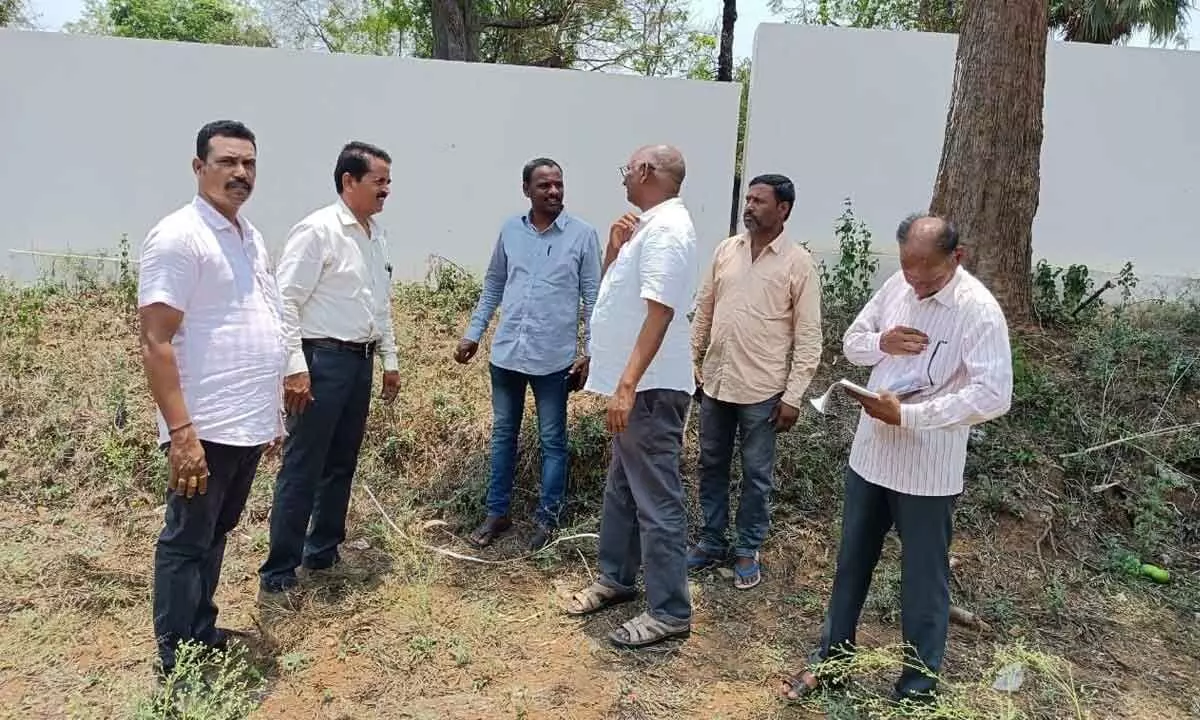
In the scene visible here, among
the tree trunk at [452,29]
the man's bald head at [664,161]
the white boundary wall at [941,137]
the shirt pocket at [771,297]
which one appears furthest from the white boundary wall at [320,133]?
the tree trunk at [452,29]

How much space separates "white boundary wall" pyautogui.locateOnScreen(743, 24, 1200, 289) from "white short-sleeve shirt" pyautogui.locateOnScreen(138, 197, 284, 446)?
466 centimetres

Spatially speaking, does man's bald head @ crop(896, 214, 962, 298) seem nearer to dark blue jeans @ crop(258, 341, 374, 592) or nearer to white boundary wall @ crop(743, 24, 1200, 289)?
dark blue jeans @ crop(258, 341, 374, 592)

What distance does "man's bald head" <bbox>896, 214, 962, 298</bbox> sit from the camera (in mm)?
2336

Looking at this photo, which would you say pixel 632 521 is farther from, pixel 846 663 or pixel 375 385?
pixel 375 385

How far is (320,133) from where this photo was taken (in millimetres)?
6574

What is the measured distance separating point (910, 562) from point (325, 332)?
7.45ft

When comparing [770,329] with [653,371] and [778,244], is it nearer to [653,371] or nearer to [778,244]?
[778,244]

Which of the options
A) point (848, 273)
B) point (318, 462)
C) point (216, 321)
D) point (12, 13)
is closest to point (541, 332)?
point (318, 462)

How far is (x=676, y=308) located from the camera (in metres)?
2.86

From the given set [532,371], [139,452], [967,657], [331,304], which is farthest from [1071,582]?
[139,452]

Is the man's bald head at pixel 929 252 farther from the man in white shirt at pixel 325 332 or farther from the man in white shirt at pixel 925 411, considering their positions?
the man in white shirt at pixel 325 332

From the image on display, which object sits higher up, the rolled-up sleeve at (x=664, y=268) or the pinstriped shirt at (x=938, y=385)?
the rolled-up sleeve at (x=664, y=268)

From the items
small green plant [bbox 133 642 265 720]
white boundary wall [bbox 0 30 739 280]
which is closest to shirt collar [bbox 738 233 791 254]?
small green plant [bbox 133 642 265 720]

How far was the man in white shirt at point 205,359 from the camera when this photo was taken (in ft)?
7.67
